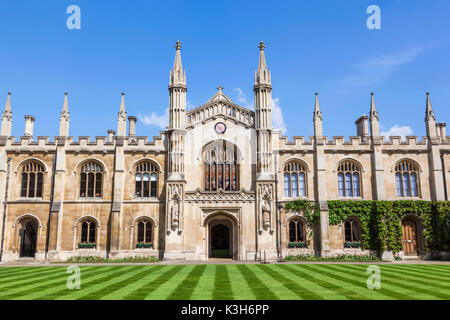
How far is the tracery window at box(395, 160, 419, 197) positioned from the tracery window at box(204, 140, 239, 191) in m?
12.7

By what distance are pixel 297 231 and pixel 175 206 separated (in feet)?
30.9

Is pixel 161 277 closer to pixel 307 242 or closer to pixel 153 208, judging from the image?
pixel 153 208

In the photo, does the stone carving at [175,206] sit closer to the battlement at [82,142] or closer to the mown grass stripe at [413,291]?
the battlement at [82,142]

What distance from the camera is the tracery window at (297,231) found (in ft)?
91.5

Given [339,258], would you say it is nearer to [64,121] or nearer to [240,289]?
[240,289]

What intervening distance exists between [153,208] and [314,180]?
12.6m

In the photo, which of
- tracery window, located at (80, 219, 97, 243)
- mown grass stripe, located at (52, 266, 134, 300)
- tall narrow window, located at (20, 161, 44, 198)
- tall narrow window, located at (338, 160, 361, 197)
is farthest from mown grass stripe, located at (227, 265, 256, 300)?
tall narrow window, located at (20, 161, 44, 198)

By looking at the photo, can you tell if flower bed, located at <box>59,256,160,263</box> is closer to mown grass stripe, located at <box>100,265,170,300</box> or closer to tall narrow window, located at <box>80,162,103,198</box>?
tall narrow window, located at <box>80,162,103,198</box>

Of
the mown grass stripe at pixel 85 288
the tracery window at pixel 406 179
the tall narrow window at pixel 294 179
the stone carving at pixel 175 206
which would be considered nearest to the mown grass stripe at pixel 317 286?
the mown grass stripe at pixel 85 288

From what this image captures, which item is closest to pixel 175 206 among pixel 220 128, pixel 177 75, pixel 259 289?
pixel 220 128

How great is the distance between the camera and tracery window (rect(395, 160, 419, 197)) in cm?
2889

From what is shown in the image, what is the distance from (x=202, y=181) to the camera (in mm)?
28344

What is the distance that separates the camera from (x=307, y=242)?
27578mm
